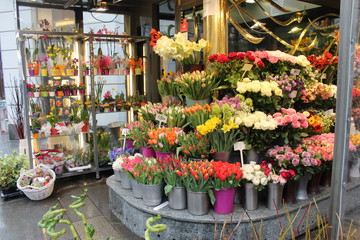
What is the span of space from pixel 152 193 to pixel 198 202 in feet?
1.53

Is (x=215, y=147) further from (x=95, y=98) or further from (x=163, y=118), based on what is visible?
(x=95, y=98)

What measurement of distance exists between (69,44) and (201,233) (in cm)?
365

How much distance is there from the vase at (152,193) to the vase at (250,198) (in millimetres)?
769

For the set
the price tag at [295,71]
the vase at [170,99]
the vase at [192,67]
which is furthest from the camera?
the vase at [170,99]

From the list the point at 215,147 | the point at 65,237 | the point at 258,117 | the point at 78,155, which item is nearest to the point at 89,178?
the point at 78,155

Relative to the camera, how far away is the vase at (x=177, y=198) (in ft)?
9.29

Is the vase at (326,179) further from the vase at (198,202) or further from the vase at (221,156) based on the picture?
the vase at (198,202)

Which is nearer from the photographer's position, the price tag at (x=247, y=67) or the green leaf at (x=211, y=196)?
the green leaf at (x=211, y=196)

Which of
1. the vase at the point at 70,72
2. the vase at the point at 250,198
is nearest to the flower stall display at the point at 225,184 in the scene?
the vase at the point at 250,198

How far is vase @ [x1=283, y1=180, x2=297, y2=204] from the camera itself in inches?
116

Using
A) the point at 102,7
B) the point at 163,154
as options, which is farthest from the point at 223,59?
the point at 102,7

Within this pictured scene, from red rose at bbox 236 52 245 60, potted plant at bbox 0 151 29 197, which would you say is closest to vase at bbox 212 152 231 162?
red rose at bbox 236 52 245 60

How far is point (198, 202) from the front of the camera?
8.98ft

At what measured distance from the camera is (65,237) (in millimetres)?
3229
